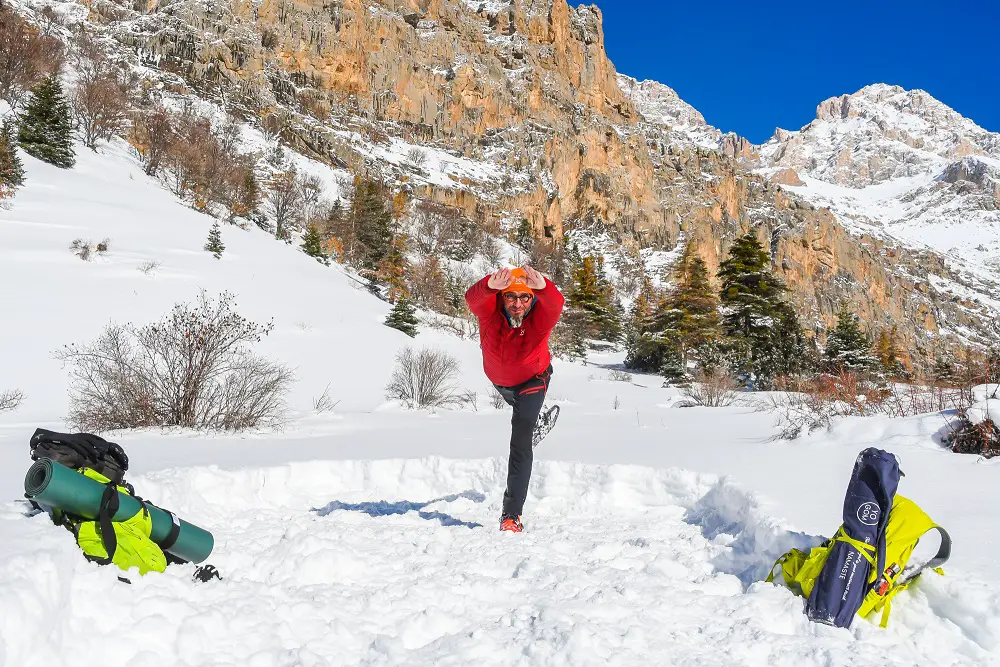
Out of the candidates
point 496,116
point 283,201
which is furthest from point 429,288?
point 496,116

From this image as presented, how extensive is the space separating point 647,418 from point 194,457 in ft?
21.6

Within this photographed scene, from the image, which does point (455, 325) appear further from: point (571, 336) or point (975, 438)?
point (975, 438)

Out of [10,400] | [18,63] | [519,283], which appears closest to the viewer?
[519,283]

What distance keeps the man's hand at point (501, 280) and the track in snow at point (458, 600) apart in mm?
1494

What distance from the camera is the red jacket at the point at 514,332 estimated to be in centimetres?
348

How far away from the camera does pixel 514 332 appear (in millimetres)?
3602

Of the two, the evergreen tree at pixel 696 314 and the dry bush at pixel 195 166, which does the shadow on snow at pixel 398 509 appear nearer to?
the evergreen tree at pixel 696 314

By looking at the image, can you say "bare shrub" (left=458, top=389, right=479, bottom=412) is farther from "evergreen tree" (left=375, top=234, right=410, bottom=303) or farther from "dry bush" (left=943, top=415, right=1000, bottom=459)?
"evergreen tree" (left=375, top=234, right=410, bottom=303)

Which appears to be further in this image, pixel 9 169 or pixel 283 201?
pixel 283 201

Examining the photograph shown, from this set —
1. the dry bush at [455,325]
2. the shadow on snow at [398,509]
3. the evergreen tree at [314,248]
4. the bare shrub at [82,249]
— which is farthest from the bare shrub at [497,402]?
the evergreen tree at [314,248]

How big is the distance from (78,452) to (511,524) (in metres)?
2.32

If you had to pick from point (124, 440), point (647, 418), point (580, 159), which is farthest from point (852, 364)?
point (580, 159)

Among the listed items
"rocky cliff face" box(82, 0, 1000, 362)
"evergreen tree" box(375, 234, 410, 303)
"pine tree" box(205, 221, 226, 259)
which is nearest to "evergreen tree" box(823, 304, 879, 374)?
"evergreen tree" box(375, 234, 410, 303)

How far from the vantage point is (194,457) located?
487 cm
